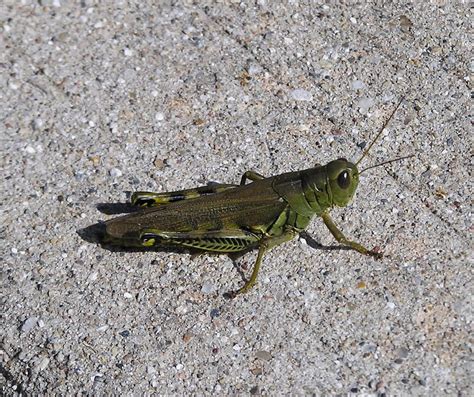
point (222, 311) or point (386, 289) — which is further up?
point (386, 289)

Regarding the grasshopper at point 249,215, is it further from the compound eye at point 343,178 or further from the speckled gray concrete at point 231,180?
the speckled gray concrete at point 231,180

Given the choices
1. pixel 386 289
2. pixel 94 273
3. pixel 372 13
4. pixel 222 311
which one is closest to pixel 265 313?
pixel 222 311

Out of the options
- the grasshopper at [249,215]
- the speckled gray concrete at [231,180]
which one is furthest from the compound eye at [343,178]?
the speckled gray concrete at [231,180]

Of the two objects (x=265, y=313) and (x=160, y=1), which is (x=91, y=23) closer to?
Result: (x=160, y=1)

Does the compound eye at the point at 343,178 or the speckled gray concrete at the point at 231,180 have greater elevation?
the compound eye at the point at 343,178

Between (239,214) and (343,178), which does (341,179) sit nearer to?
(343,178)


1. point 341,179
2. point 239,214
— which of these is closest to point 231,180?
point 239,214

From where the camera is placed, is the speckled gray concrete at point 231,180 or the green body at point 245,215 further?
Answer: the green body at point 245,215
